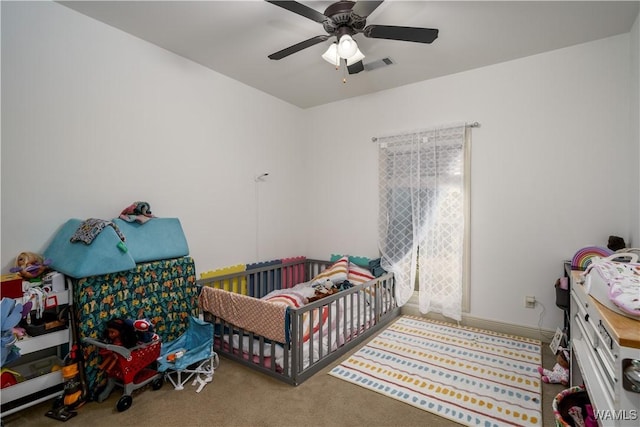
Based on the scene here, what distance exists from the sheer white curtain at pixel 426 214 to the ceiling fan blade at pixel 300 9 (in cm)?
180

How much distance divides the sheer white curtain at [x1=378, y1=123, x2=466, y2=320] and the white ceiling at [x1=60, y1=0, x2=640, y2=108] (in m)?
0.74

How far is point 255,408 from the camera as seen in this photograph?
1.88m

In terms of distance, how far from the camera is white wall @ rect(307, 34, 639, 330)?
247 cm

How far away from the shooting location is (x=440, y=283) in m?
3.15

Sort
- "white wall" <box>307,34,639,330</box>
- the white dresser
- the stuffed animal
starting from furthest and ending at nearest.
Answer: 1. "white wall" <box>307,34,639,330</box>
2. the stuffed animal
3. the white dresser

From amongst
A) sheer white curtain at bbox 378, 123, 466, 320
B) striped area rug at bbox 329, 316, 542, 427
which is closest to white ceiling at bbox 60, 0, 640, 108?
sheer white curtain at bbox 378, 123, 466, 320

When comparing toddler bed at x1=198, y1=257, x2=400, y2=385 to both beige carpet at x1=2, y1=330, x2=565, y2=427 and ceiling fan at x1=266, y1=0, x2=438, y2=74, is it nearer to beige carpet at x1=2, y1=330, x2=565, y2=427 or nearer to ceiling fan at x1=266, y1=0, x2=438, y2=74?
beige carpet at x1=2, y1=330, x2=565, y2=427

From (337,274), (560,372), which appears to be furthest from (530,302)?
(337,274)

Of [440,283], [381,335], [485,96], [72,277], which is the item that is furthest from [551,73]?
[72,277]

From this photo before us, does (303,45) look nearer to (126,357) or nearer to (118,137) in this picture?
(118,137)

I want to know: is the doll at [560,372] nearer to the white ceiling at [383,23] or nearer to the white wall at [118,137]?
the white ceiling at [383,23]

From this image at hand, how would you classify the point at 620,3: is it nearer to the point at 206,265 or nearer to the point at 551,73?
the point at 551,73

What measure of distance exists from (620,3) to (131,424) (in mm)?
3944

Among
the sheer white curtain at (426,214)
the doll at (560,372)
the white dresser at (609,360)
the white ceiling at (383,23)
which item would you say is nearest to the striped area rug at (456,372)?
the doll at (560,372)
